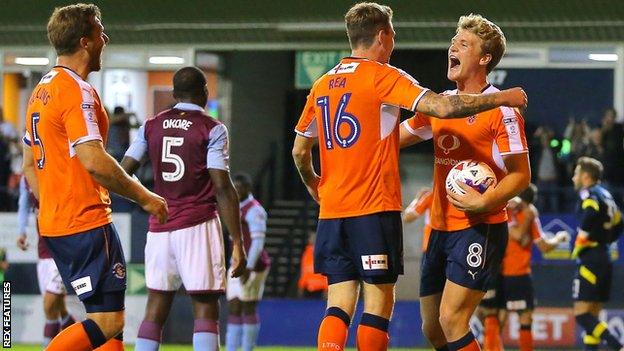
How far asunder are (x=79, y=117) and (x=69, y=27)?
57 centimetres

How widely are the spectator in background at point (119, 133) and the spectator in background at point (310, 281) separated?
10.5 feet

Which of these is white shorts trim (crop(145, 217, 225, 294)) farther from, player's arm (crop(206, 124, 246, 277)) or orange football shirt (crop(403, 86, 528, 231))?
orange football shirt (crop(403, 86, 528, 231))

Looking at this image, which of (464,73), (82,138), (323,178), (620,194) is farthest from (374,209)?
(620,194)

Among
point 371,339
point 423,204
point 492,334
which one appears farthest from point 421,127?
point 423,204

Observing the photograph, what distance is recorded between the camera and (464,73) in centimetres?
797

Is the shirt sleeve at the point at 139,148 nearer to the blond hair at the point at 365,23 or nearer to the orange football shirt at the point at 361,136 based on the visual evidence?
the orange football shirt at the point at 361,136

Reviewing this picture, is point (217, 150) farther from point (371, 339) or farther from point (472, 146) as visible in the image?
point (371, 339)

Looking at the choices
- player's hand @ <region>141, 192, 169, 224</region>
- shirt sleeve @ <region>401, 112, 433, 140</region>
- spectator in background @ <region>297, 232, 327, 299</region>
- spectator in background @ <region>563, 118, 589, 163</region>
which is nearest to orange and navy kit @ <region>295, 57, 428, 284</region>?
shirt sleeve @ <region>401, 112, 433, 140</region>

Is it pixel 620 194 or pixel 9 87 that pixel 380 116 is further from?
pixel 9 87

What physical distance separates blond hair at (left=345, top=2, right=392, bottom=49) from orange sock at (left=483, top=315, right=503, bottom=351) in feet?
25.1

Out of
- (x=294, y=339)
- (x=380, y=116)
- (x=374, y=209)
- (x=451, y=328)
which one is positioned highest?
(x=380, y=116)

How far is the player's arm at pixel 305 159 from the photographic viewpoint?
8.04m

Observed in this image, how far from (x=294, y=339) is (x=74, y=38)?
1121 cm

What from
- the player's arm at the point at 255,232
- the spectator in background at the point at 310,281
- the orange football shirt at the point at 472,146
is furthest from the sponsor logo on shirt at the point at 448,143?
the spectator in background at the point at 310,281
